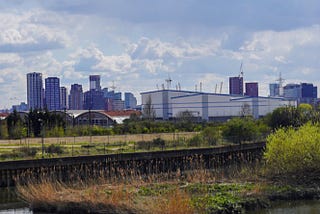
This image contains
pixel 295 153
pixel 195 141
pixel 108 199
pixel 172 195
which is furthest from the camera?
pixel 195 141

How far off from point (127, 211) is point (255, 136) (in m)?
51.4

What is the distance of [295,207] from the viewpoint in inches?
1335

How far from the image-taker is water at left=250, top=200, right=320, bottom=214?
3241 centimetres

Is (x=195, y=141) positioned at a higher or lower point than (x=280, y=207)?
higher

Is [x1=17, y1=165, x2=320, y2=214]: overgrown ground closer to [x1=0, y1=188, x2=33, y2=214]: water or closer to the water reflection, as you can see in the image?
the water reflection

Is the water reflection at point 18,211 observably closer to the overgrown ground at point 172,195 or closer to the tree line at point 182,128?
the overgrown ground at point 172,195

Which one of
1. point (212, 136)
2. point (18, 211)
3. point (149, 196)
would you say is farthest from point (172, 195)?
point (212, 136)

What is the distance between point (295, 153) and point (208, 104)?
13500 cm

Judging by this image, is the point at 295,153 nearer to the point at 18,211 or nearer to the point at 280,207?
the point at 280,207

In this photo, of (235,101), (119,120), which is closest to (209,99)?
(235,101)

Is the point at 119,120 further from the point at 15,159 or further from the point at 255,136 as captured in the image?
the point at 15,159

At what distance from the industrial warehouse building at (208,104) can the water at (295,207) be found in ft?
446

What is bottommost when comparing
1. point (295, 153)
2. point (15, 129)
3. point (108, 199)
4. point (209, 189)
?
point (209, 189)

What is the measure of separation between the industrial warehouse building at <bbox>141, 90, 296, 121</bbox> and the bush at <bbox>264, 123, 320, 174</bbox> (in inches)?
5099
